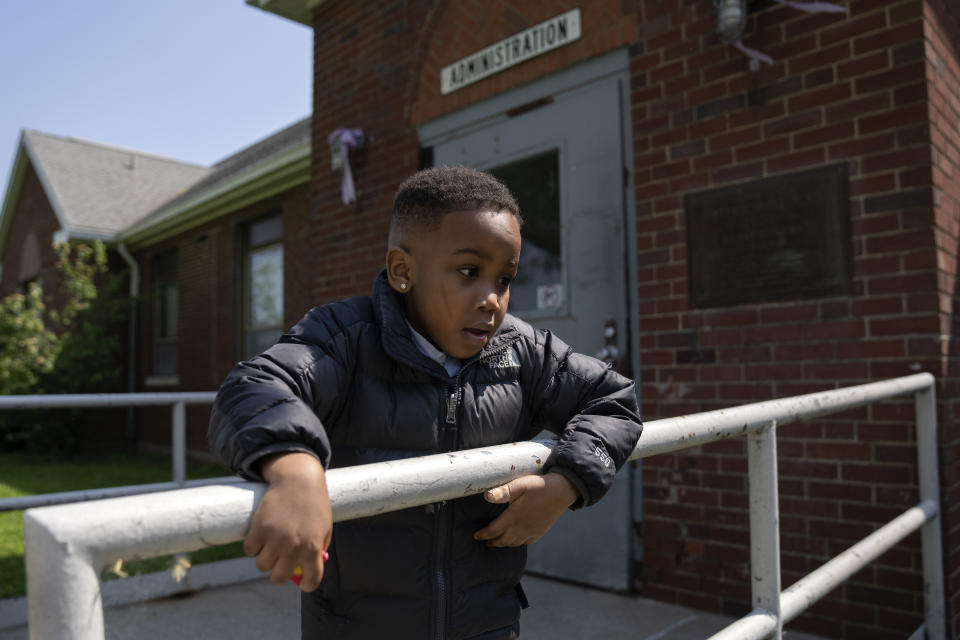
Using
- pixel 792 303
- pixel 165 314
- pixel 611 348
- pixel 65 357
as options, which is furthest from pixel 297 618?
pixel 165 314

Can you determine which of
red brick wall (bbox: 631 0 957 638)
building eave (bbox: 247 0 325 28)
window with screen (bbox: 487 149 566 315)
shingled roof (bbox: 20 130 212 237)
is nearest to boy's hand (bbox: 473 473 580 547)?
red brick wall (bbox: 631 0 957 638)

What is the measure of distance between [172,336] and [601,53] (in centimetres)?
933

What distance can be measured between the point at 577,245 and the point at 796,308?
1.22 meters

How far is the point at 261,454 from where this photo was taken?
3.17 ft

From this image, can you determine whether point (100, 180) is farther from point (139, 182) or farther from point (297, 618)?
point (297, 618)

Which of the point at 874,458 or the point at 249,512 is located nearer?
the point at 249,512

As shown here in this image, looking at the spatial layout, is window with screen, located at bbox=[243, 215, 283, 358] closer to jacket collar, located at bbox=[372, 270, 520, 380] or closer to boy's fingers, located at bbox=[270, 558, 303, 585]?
jacket collar, located at bbox=[372, 270, 520, 380]

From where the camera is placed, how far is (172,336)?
11117 millimetres

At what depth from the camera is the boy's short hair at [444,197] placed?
1.53 m

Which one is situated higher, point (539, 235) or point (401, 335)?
point (539, 235)

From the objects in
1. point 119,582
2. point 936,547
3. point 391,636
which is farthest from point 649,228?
point 119,582

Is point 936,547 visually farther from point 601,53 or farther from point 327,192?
point 327,192

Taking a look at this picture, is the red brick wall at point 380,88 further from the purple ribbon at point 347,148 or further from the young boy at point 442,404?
the young boy at point 442,404

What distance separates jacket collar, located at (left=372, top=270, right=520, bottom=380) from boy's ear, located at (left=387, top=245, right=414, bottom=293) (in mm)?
18
